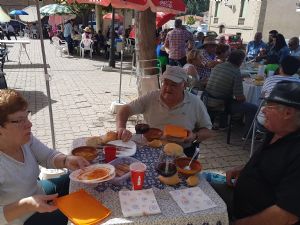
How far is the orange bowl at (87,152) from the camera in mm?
2174

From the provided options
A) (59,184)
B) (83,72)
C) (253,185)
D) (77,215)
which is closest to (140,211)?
(77,215)

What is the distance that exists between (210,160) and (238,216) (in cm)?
242

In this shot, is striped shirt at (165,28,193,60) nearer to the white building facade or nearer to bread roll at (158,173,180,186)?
bread roll at (158,173,180,186)

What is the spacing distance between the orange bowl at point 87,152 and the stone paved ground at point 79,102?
2472mm

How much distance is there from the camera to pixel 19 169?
1946 mm

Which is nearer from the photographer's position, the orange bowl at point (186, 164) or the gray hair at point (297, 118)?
the gray hair at point (297, 118)

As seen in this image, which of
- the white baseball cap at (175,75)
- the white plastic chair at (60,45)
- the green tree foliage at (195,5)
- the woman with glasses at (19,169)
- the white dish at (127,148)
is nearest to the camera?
the woman with glasses at (19,169)

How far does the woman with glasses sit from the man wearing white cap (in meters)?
1.05

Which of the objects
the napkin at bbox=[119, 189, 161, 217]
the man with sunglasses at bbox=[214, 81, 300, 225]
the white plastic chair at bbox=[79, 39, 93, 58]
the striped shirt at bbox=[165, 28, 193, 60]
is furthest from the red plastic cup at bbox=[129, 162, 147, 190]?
the white plastic chair at bbox=[79, 39, 93, 58]

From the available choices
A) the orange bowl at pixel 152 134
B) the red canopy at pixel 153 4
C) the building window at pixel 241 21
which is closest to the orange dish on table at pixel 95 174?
the orange bowl at pixel 152 134

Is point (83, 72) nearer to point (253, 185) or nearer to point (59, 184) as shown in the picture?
point (59, 184)

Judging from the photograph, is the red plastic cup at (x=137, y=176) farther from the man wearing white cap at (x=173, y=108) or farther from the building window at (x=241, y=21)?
the building window at (x=241, y=21)

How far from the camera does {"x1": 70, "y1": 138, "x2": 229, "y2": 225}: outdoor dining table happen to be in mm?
1604

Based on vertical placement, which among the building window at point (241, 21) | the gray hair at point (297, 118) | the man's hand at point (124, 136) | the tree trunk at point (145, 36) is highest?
the building window at point (241, 21)
